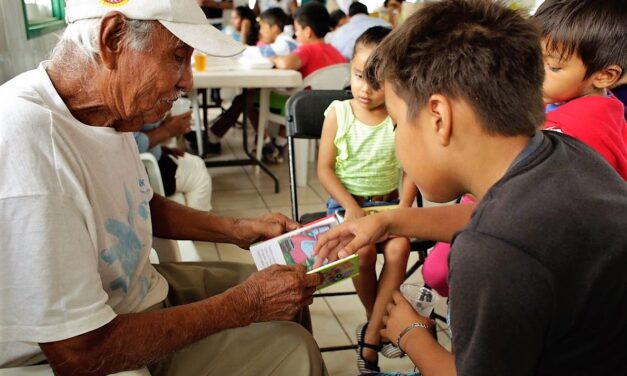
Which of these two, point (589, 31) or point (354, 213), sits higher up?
point (589, 31)

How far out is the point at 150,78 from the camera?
118 centimetres

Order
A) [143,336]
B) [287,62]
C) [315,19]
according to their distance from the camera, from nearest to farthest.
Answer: [143,336]
[287,62]
[315,19]

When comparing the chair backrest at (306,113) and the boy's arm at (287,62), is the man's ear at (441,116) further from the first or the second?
the boy's arm at (287,62)

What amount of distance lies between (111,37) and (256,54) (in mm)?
3281

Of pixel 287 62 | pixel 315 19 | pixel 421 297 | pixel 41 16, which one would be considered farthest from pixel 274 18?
pixel 421 297

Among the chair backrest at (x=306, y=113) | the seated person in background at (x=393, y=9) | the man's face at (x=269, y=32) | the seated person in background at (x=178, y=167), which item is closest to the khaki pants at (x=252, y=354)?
the chair backrest at (x=306, y=113)

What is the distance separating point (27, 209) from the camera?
956 mm

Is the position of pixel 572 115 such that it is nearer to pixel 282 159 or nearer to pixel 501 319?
pixel 501 319

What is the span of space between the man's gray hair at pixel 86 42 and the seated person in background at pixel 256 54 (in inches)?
123

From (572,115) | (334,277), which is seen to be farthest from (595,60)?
(334,277)

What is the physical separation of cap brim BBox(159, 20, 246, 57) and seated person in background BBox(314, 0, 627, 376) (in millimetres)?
398

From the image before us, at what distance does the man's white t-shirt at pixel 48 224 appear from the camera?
0.96 metres

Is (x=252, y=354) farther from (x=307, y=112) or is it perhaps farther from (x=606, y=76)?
(x=606, y=76)

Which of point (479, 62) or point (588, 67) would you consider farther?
point (588, 67)
